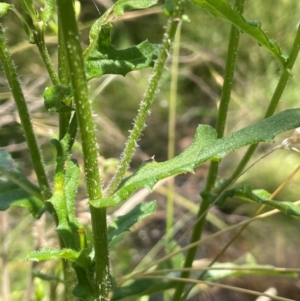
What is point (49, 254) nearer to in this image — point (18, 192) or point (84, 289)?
point (84, 289)

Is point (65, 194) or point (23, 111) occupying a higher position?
point (23, 111)

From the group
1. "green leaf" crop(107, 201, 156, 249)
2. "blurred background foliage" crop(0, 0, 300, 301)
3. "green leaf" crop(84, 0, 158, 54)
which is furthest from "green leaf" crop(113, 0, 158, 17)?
"blurred background foliage" crop(0, 0, 300, 301)

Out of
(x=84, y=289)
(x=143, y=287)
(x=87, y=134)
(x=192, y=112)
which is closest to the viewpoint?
(x=87, y=134)

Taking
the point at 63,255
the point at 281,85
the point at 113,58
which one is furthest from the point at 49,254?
the point at 281,85

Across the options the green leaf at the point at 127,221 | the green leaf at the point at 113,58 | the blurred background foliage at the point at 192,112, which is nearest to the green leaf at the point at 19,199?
the green leaf at the point at 127,221

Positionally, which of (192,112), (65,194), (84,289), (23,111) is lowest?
(84,289)

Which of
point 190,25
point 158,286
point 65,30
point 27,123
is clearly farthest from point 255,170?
point 65,30

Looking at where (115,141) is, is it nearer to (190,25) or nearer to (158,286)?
(190,25)
